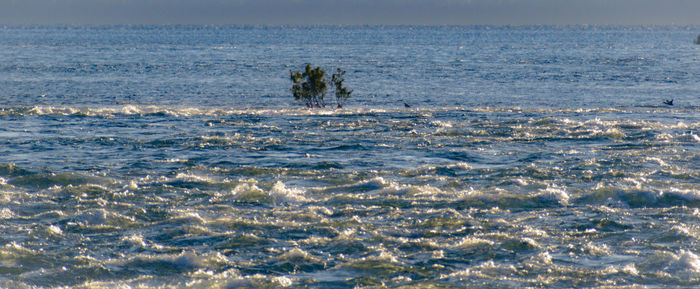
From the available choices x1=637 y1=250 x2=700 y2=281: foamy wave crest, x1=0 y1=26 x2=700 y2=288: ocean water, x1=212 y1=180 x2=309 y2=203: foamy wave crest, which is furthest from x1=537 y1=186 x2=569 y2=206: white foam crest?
x1=212 y1=180 x2=309 y2=203: foamy wave crest

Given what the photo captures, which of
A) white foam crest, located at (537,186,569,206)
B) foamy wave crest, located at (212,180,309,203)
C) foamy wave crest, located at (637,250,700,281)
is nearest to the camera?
foamy wave crest, located at (637,250,700,281)

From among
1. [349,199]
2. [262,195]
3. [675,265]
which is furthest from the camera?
[262,195]

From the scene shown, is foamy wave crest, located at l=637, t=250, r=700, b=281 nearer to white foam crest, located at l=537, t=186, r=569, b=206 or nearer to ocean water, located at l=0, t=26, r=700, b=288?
ocean water, located at l=0, t=26, r=700, b=288

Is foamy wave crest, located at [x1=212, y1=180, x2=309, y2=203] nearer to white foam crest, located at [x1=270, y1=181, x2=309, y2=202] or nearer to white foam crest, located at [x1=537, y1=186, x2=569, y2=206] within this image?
white foam crest, located at [x1=270, y1=181, x2=309, y2=202]

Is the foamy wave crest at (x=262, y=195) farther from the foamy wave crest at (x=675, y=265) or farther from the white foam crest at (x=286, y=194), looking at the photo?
the foamy wave crest at (x=675, y=265)

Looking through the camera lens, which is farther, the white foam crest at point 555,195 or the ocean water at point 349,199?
the white foam crest at point 555,195

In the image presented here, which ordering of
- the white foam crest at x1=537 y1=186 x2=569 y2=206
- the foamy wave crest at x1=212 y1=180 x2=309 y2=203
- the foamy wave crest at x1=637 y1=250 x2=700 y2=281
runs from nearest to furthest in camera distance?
the foamy wave crest at x1=637 y1=250 x2=700 y2=281, the white foam crest at x1=537 y1=186 x2=569 y2=206, the foamy wave crest at x1=212 y1=180 x2=309 y2=203

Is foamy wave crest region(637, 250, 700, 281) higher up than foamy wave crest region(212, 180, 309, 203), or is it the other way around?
foamy wave crest region(212, 180, 309, 203)

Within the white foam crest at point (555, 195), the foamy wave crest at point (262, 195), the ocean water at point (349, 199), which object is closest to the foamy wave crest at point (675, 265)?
the ocean water at point (349, 199)

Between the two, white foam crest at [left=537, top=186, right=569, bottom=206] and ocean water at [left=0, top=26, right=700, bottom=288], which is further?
white foam crest at [left=537, top=186, right=569, bottom=206]

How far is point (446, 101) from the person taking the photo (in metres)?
50.3

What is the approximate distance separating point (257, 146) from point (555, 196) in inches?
478

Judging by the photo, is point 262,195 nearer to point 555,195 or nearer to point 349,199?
point 349,199

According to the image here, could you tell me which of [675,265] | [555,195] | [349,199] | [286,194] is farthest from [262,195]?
[675,265]
